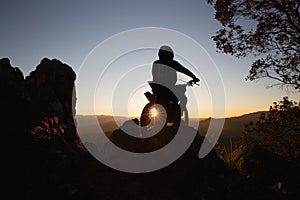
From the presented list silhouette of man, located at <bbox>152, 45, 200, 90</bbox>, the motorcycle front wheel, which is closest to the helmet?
silhouette of man, located at <bbox>152, 45, 200, 90</bbox>

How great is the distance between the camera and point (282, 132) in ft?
29.5

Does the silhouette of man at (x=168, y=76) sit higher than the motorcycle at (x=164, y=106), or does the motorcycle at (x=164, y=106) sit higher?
the silhouette of man at (x=168, y=76)

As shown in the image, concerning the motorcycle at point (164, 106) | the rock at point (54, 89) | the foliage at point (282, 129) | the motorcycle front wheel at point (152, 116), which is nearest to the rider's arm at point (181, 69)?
the motorcycle at point (164, 106)

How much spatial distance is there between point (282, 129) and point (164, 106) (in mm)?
4722

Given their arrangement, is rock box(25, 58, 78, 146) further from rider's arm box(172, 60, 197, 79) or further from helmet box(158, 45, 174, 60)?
rider's arm box(172, 60, 197, 79)

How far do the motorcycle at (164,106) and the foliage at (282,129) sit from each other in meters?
3.03

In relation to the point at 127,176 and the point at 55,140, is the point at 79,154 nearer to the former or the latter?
the point at 55,140

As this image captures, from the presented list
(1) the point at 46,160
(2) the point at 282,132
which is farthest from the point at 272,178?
(1) the point at 46,160

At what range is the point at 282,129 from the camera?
29.5 feet

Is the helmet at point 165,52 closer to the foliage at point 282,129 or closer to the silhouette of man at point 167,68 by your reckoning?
the silhouette of man at point 167,68

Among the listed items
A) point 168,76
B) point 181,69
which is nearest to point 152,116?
point 168,76

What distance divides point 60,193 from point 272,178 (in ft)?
31.1

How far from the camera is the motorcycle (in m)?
9.31

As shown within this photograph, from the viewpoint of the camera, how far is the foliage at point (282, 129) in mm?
8750
